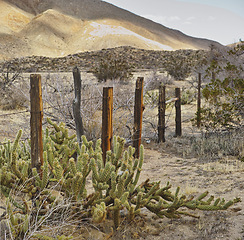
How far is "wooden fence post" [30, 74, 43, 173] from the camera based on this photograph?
12.6 ft

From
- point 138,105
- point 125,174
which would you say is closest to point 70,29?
point 138,105

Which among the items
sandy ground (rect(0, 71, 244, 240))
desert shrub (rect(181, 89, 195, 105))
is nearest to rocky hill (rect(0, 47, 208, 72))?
desert shrub (rect(181, 89, 195, 105))

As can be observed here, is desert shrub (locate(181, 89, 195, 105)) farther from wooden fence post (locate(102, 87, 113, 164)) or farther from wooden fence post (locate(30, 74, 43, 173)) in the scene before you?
wooden fence post (locate(30, 74, 43, 173))

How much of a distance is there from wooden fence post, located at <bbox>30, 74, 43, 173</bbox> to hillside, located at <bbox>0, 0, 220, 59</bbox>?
69949 mm

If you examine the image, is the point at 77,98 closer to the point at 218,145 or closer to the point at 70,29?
the point at 218,145

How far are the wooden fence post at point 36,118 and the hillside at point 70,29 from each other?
69.9m

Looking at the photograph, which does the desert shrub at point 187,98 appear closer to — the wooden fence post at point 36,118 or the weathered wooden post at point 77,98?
the weathered wooden post at point 77,98

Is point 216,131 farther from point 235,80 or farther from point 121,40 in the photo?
point 121,40

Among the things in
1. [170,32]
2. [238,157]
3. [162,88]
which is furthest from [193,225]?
[170,32]

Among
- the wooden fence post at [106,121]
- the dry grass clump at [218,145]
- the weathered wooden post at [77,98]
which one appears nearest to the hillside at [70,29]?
the dry grass clump at [218,145]

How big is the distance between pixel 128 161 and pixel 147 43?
85.3 metres

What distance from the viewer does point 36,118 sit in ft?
12.8

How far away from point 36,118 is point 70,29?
308 feet

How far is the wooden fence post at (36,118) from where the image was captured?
385cm
